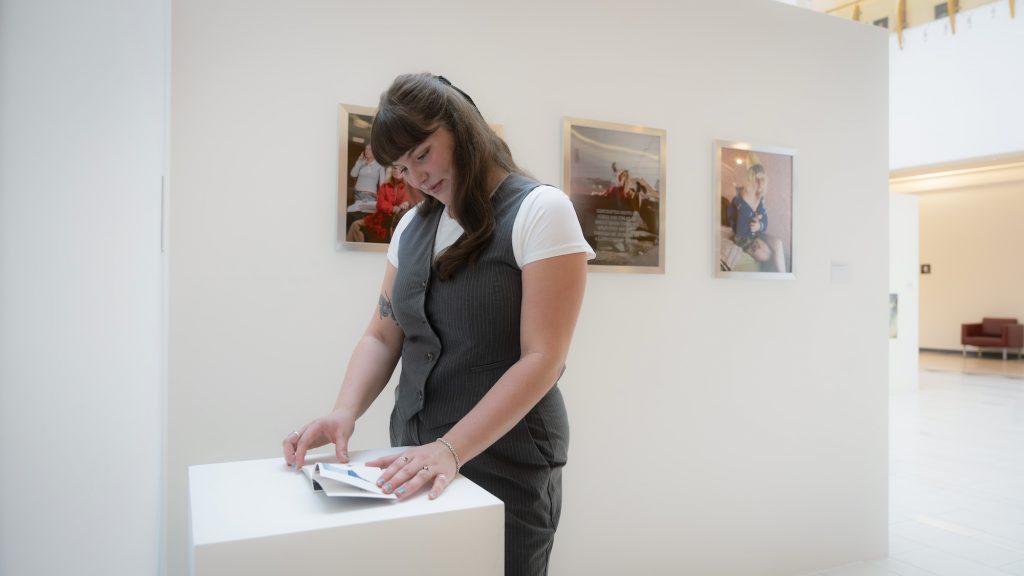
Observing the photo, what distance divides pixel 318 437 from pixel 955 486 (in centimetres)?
592

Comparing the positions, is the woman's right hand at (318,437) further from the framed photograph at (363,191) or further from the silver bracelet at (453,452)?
the framed photograph at (363,191)

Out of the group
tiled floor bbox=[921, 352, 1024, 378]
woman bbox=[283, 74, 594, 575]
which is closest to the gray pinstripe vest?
woman bbox=[283, 74, 594, 575]

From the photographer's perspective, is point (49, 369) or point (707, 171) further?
point (707, 171)

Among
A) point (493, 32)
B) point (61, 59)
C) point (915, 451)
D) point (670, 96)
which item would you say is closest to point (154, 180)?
point (61, 59)

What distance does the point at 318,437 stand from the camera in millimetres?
1642

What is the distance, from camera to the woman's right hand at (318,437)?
1.58 meters

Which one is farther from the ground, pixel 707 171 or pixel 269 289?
pixel 707 171

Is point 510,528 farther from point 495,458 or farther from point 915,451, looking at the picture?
point 915,451

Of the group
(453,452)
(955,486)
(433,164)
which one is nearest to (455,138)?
(433,164)

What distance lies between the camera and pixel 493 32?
3145 millimetres

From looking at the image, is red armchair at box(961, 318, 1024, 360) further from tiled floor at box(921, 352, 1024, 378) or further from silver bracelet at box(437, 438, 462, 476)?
silver bracelet at box(437, 438, 462, 476)

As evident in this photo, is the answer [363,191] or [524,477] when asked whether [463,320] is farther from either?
[363,191]

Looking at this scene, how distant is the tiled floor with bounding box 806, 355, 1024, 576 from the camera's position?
4.20m

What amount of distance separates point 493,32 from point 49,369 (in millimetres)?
2164
